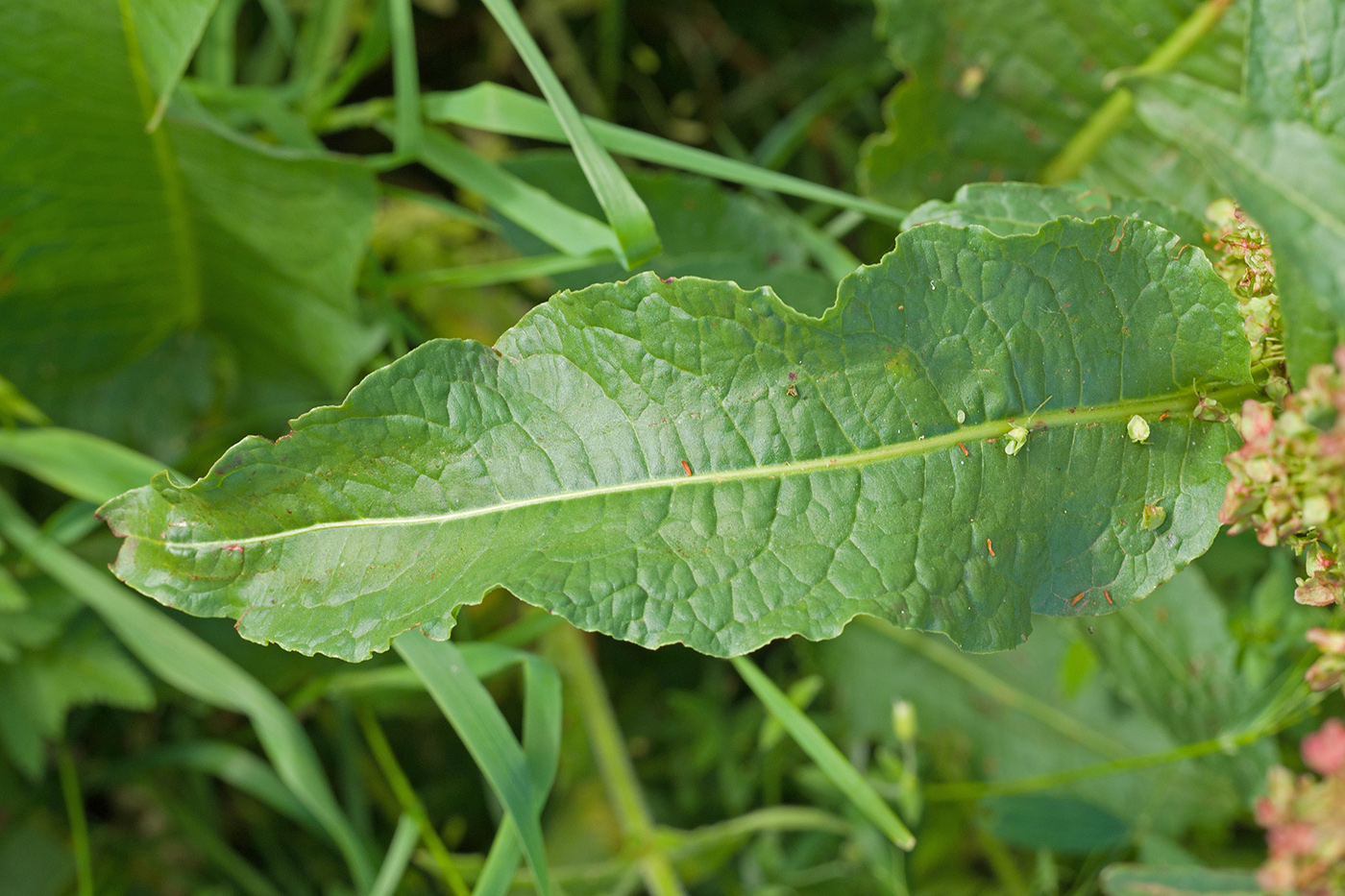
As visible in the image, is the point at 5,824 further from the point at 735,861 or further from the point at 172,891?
the point at 735,861

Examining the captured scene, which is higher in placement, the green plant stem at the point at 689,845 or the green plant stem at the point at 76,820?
the green plant stem at the point at 689,845

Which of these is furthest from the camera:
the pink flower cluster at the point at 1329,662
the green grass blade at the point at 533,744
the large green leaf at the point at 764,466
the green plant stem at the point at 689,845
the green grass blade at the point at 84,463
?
the green plant stem at the point at 689,845

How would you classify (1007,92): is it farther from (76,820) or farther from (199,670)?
(76,820)

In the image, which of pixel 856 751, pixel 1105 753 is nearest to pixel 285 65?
pixel 856 751

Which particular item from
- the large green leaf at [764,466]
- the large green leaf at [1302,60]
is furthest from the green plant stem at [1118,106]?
the large green leaf at [764,466]

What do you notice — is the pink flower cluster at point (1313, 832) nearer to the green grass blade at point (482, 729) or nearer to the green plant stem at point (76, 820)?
the green grass blade at point (482, 729)

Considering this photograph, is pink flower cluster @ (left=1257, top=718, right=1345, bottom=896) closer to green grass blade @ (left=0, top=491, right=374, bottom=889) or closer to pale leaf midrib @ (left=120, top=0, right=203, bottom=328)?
green grass blade @ (left=0, top=491, right=374, bottom=889)

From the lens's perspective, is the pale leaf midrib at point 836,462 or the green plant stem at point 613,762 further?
the green plant stem at point 613,762
